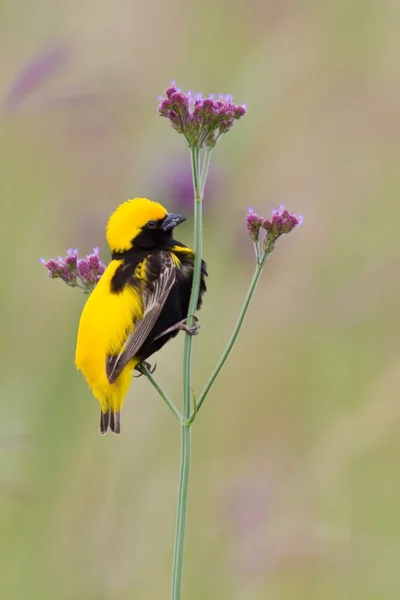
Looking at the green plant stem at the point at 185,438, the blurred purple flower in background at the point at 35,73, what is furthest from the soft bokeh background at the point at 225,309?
the green plant stem at the point at 185,438

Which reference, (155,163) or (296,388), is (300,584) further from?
(155,163)

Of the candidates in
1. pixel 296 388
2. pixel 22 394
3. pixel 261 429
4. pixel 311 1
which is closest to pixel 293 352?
pixel 296 388

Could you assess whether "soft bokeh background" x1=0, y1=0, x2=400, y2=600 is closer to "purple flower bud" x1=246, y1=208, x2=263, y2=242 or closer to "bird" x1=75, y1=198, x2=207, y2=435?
"bird" x1=75, y1=198, x2=207, y2=435

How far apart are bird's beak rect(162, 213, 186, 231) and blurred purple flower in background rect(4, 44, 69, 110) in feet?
→ 1.13

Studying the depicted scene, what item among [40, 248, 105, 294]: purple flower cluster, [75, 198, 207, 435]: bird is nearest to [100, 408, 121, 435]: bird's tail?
[75, 198, 207, 435]: bird

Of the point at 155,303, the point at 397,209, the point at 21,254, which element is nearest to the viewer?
the point at 155,303

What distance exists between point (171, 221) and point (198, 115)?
289 millimetres

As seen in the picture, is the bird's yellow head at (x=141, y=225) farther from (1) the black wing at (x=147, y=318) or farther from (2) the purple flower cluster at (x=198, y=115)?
(2) the purple flower cluster at (x=198, y=115)

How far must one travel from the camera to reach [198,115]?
84 centimetres

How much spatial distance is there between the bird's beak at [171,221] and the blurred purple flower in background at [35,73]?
1.13ft

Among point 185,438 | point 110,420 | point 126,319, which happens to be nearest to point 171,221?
point 126,319

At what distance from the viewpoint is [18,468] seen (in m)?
1.35

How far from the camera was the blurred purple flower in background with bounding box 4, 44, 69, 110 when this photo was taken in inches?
48.3

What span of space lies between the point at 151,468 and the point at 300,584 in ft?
1.16
